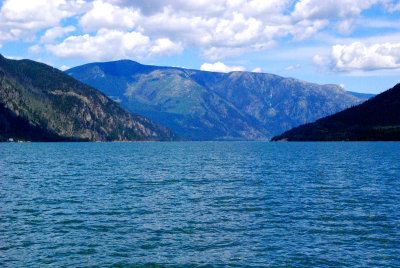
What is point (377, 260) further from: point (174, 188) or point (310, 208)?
point (174, 188)

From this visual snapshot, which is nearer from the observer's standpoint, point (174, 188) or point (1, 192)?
point (1, 192)

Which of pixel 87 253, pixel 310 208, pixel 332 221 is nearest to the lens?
pixel 87 253

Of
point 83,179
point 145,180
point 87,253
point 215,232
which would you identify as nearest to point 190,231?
point 215,232

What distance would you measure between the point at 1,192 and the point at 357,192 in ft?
213

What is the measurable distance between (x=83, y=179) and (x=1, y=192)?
24.0 metres

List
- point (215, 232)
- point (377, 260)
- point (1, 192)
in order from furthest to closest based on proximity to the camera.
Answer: point (1, 192) < point (215, 232) < point (377, 260)

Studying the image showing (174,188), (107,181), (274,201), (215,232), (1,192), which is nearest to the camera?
(215,232)

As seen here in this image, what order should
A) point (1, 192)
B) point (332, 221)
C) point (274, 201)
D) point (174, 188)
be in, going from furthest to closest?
point (174, 188), point (1, 192), point (274, 201), point (332, 221)

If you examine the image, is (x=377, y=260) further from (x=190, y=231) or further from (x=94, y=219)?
(x=94, y=219)

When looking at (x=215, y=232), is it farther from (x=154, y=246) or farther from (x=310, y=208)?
(x=310, y=208)

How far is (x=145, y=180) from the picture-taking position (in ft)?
301

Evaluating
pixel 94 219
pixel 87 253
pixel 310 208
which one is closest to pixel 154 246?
pixel 87 253

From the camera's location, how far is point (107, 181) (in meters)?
89.4

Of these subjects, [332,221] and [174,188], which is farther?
[174,188]
